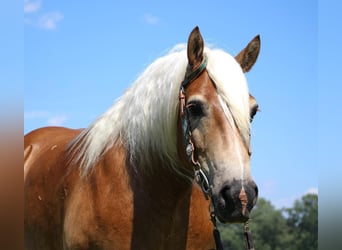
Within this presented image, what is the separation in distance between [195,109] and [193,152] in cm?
31

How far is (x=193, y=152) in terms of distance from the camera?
3.41m

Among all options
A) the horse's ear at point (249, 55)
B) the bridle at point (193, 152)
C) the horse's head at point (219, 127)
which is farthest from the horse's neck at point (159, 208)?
the horse's ear at point (249, 55)

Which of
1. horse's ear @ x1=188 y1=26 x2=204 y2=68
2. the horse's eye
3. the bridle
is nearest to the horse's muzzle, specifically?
the bridle

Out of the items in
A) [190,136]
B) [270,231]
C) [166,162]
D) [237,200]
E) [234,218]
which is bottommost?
[270,231]

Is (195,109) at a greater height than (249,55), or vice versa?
(249,55)

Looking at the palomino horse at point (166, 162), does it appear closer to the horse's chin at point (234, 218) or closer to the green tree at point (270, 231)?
the horse's chin at point (234, 218)

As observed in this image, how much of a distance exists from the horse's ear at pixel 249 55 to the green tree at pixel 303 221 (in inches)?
2149

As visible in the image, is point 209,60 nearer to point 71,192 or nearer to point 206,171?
point 206,171

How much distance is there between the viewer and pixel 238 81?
3467mm

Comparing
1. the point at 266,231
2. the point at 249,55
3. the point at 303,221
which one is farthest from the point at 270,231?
the point at 249,55

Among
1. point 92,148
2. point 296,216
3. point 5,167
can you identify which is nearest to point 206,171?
point 92,148

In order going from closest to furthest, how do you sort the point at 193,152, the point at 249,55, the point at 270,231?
the point at 193,152
the point at 249,55
the point at 270,231

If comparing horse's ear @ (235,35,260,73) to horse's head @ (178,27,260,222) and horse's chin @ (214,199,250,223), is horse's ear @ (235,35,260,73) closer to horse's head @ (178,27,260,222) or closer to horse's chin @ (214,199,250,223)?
horse's head @ (178,27,260,222)

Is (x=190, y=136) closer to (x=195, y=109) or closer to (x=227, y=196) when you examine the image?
(x=195, y=109)
